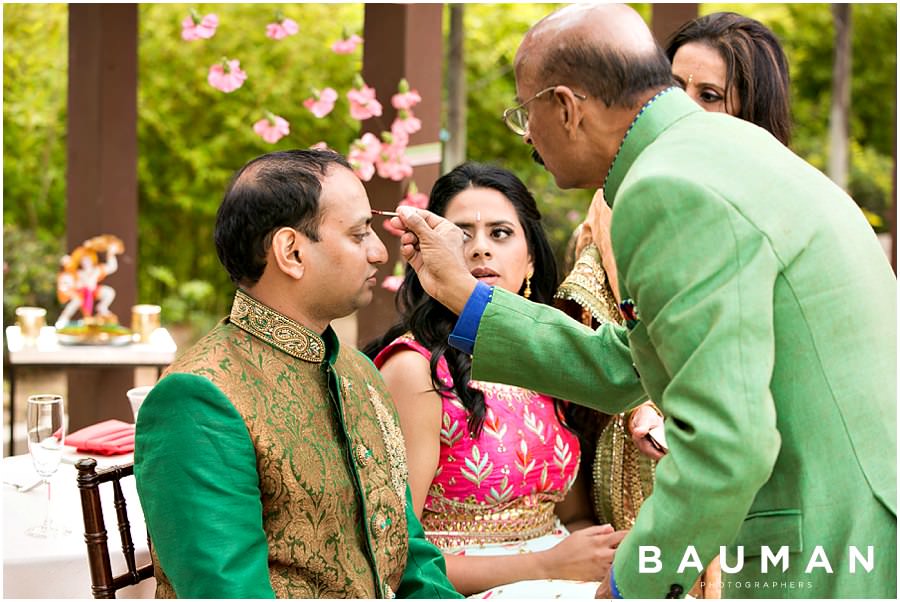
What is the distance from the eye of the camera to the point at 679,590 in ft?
5.69

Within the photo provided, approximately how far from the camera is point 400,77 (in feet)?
14.9

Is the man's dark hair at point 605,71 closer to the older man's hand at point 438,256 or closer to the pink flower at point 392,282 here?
the older man's hand at point 438,256

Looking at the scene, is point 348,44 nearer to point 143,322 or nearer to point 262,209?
point 143,322

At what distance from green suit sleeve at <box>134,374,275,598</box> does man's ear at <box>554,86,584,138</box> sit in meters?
0.80

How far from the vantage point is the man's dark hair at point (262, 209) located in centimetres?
230

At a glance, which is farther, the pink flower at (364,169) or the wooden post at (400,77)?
the wooden post at (400,77)

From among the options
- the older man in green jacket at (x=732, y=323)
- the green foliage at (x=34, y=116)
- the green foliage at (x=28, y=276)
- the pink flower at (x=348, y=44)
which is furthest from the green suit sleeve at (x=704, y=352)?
the green foliage at (x=34, y=116)

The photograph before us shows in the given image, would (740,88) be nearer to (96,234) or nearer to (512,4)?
(96,234)

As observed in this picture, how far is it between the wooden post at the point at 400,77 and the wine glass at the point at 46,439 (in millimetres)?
1954

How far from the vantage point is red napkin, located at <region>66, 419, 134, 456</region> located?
316 centimetres

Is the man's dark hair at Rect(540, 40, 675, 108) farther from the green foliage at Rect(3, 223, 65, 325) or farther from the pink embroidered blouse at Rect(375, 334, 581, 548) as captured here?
the green foliage at Rect(3, 223, 65, 325)

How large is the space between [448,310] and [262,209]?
95cm

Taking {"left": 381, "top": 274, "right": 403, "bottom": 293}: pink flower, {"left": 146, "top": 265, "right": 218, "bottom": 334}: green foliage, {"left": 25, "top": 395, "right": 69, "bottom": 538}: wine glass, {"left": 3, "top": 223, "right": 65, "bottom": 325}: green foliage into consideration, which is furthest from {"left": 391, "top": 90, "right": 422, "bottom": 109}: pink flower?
{"left": 146, "top": 265, "right": 218, "bottom": 334}: green foliage

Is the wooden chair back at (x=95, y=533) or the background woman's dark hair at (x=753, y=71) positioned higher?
the background woman's dark hair at (x=753, y=71)
